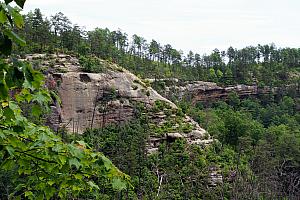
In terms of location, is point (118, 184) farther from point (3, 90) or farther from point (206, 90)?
point (206, 90)

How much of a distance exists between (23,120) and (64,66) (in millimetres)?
33234

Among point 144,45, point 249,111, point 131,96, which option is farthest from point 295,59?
point 131,96

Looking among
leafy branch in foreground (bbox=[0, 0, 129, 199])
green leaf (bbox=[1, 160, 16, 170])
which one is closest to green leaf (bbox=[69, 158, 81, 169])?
leafy branch in foreground (bbox=[0, 0, 129, 199])

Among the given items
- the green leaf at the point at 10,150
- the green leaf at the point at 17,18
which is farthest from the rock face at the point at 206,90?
the green leaf at the point at 17,18

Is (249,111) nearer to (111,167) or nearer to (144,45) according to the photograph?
(144,45)

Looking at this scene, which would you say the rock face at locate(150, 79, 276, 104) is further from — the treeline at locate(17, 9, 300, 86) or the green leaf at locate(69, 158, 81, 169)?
the green leaf at locate(69, 158, 81, 169)

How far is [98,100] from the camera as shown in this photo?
34812mm

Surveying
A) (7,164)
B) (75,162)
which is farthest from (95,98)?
(75,162)

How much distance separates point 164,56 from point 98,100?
32.3 meters

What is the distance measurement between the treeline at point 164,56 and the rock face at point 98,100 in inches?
149

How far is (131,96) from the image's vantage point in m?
35.6

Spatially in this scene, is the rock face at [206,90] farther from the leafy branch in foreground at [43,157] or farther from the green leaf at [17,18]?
the green leaf at [17,18]

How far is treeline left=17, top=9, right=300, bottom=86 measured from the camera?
38.5m

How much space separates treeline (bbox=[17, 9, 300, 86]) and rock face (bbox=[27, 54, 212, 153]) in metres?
3.80
